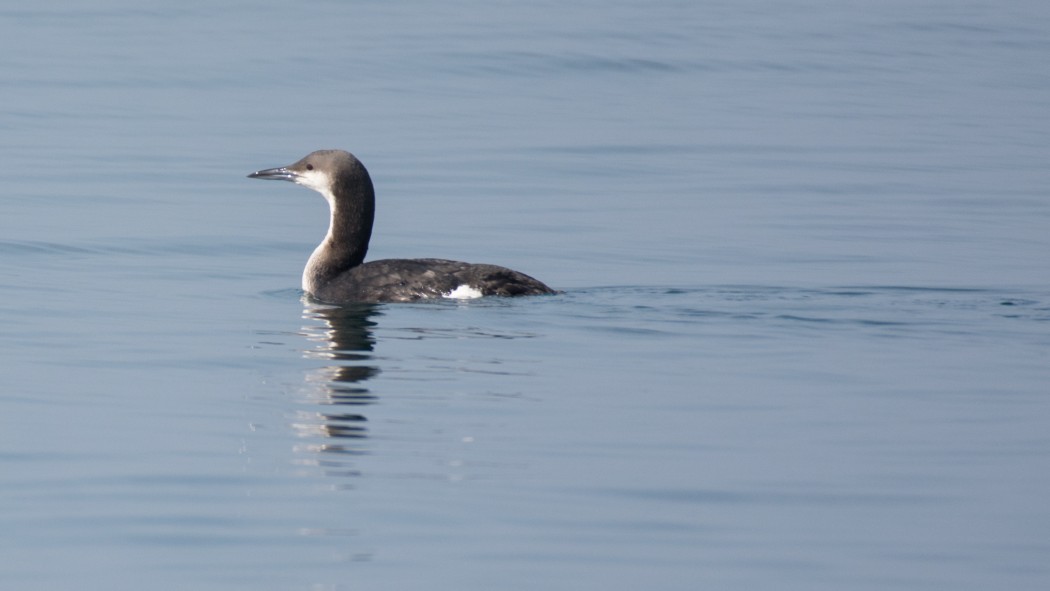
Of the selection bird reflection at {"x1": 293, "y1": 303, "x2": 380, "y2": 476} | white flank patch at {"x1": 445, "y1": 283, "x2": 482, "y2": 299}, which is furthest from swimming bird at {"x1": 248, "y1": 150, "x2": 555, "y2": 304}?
bird reflection at {"x1": 293, "y1": 303, "x2": 380, "y2": 476}

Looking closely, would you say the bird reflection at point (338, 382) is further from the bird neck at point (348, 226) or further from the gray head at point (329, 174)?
the gray head at point (329, 174)

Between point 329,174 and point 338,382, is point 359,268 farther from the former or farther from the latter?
point 338,382

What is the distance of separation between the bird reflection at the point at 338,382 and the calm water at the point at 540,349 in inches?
1.4

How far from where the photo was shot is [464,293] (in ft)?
39.7

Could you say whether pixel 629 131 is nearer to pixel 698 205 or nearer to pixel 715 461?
pixel 698 205

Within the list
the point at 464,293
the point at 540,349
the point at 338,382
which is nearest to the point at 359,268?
the point at 464,293

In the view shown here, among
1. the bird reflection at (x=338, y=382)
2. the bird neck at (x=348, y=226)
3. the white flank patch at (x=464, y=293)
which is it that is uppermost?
the bird neck at (x=348, y=226)

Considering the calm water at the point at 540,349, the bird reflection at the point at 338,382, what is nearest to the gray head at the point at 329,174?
the calm water at the point at 540,349

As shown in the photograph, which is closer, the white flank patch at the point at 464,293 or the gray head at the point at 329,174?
the white flank patch at the point at 464,293

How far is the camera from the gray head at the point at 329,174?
524 inches

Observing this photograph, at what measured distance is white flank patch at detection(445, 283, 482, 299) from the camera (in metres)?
12.1

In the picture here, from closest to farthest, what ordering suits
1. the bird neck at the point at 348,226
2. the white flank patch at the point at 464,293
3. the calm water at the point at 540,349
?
the calm water at the point at 540,349 < the white flank patch at the point at 464,293 < the bird neck at the point at 348,226

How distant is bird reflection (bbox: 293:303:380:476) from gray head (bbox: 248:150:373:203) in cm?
117

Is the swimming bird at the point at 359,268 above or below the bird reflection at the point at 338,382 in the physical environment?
above
